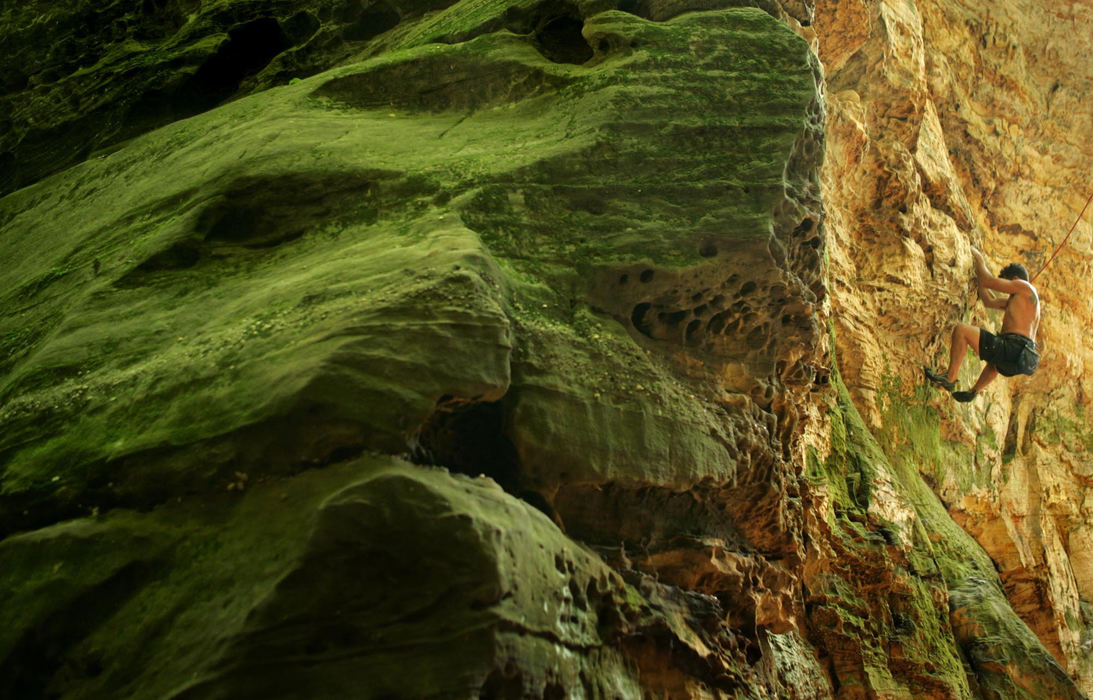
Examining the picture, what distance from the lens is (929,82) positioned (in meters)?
13.3

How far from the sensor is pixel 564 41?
6.87m

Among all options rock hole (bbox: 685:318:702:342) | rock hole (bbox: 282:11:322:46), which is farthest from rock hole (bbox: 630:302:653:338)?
rock hole (bbox: 282:11:322:46)

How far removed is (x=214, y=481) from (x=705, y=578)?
286 cm

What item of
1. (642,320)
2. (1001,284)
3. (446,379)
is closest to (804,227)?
(642,320)

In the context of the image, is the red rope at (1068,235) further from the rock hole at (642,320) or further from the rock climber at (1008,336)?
the rock hole at (642,320)

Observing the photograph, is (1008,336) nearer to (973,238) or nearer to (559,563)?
(973,238)

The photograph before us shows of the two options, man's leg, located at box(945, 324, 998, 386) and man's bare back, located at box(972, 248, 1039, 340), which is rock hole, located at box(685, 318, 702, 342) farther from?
man's leg, located at box(945, 324, 998, 386)

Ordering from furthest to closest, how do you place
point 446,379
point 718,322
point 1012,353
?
point 1012,353, point 718,322, point 446,379

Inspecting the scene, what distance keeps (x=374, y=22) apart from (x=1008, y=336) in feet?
26.3

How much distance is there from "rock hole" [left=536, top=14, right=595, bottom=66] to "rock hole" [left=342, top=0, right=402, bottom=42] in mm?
2709

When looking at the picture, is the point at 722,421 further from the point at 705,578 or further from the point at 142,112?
the point at 142,112


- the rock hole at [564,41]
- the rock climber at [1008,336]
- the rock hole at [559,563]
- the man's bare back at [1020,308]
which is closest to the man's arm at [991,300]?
the rock climber at [1008,336]

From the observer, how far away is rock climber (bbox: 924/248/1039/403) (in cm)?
935

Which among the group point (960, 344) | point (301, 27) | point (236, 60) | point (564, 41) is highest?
point (564, 41)
